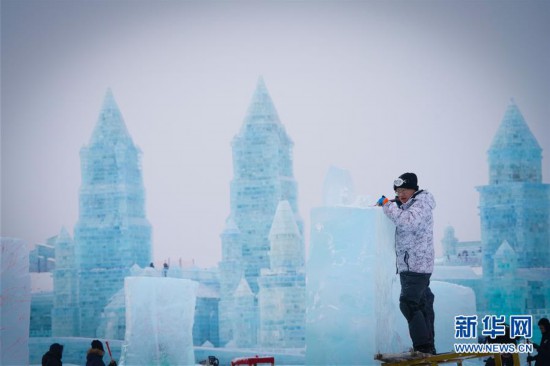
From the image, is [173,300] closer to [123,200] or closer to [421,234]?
[421,234]

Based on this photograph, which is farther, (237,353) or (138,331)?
(237,353)

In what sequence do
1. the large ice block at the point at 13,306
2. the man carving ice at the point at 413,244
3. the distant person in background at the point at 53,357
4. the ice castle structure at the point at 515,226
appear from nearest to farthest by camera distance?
the man carving ice at the point at 413,244, the distant person in background at the point at 53,357, the large ice block at the point at 13,306, the ice castle structure at the point at 515,226

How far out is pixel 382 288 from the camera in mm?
7027

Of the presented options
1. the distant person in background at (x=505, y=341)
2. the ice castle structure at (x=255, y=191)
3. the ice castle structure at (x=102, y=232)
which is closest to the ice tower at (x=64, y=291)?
the ice castle structure at (x=102, y=232)

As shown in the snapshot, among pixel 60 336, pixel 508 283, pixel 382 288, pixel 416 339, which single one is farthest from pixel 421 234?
pixel 60 336

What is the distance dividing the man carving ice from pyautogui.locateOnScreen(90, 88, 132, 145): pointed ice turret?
29.6 metres

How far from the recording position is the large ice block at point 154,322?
35.6 ft

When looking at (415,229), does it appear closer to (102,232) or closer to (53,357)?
(53,357)

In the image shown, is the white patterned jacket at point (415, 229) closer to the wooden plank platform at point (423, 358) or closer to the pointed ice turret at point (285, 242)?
the wooden plank platform at point (423, 358)

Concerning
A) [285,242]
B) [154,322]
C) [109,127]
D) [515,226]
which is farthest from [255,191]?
[154,322]

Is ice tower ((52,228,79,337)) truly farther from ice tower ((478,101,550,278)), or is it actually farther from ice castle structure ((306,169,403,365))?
ice castle structure ((306,169,403,365))

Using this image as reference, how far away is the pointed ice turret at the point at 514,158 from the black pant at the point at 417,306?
23239 millimetres

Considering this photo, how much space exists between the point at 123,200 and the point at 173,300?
85.4 ft

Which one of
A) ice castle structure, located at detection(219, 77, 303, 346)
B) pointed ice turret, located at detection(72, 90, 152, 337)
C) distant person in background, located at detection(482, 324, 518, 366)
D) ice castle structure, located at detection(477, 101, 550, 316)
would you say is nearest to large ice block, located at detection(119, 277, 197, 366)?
distant person in background, located at detection(482, 324, 518, 366)
